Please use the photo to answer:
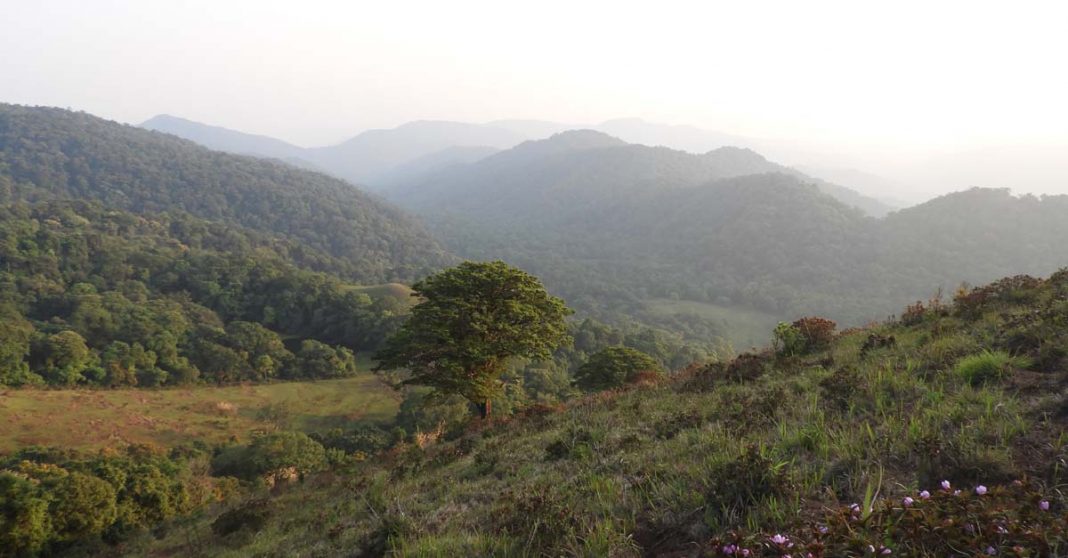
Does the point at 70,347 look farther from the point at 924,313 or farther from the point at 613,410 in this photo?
the point at 924,313

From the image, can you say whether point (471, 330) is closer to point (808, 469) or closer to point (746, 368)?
point (746, 368)

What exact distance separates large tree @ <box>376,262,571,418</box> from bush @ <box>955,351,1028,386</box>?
51.2 ft

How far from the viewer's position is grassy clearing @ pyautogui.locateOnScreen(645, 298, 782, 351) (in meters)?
130

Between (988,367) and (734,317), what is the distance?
500ft

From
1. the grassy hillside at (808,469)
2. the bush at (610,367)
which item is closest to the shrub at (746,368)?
the grassy hillside at (808,469)

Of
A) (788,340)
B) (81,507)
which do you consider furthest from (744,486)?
(81,507)

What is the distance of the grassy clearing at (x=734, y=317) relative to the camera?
129500mm

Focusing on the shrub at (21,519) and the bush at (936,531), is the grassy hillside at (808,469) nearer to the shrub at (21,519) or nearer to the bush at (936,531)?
the bush at (936,531)

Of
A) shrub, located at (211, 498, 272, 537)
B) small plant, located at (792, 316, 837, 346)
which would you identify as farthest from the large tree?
small plant, located at (792, 316, 837, 346)

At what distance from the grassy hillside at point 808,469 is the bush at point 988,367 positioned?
0.7 inches

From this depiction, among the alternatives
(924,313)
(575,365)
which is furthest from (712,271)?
(924,313)

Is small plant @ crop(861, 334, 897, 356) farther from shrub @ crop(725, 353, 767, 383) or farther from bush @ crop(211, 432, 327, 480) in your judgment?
bush @ crop(211, 432, 327, 480)

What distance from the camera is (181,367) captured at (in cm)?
6781

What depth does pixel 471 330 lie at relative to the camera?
20391mm
